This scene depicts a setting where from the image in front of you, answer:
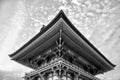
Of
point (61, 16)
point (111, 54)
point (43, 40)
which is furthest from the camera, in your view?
point (111, 54)

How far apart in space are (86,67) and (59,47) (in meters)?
6.22

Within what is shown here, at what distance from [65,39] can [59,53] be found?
4.68 feet

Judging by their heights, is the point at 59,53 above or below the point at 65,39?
below

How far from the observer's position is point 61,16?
820 cm

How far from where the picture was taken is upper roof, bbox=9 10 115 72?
28.6 feet

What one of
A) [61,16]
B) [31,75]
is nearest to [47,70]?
[31,75]

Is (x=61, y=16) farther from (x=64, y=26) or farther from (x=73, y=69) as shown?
(x=73, y=69)

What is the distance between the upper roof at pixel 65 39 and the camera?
8.71 meters

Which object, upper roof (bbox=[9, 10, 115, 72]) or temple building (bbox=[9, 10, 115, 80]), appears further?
temple building (bbox=[9, 10, 115, 80])

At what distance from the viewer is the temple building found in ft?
29.5

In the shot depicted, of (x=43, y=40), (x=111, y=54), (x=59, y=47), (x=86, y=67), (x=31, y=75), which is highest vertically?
(x=111, y=54)

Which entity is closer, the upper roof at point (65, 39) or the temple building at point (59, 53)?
the upper roof at point (65, 39)

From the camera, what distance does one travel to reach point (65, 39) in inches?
402

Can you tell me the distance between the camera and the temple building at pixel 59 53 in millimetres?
8977
